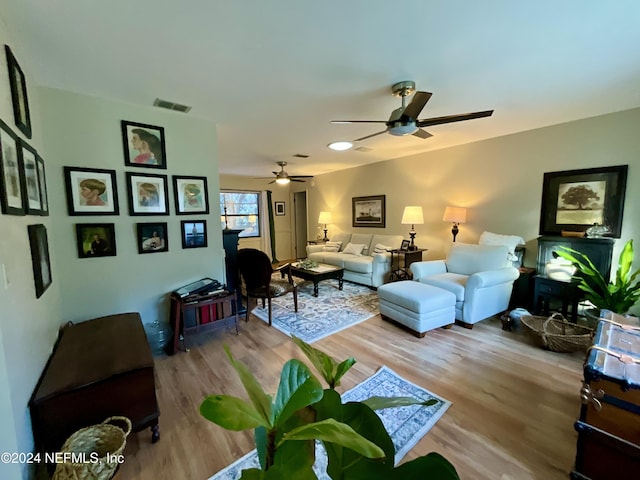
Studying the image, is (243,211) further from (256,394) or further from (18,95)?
(256,394)

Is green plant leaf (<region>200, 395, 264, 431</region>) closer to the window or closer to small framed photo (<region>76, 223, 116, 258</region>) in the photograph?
small framed photo (<region>76, 223, 116, 258</region>)

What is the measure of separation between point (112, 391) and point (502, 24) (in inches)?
118

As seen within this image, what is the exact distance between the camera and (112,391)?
1482 mm

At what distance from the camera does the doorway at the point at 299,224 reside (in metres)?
7.96

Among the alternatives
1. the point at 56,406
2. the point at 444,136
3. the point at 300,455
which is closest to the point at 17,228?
the point at 56,406

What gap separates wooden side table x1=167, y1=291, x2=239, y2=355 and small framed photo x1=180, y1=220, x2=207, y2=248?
0.55m

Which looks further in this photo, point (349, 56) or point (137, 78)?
point (137, 78)

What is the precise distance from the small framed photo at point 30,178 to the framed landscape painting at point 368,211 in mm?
4917

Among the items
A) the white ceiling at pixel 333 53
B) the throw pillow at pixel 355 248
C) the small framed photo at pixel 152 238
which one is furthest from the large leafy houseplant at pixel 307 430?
the throw pillow at pixel 355 248

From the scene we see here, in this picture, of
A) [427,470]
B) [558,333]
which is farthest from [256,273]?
[558,333]

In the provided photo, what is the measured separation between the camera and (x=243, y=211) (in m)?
7.18

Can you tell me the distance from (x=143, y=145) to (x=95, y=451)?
2.33 metres

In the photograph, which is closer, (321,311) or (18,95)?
(18,95)

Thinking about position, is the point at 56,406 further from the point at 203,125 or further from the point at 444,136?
the point at 444,136
